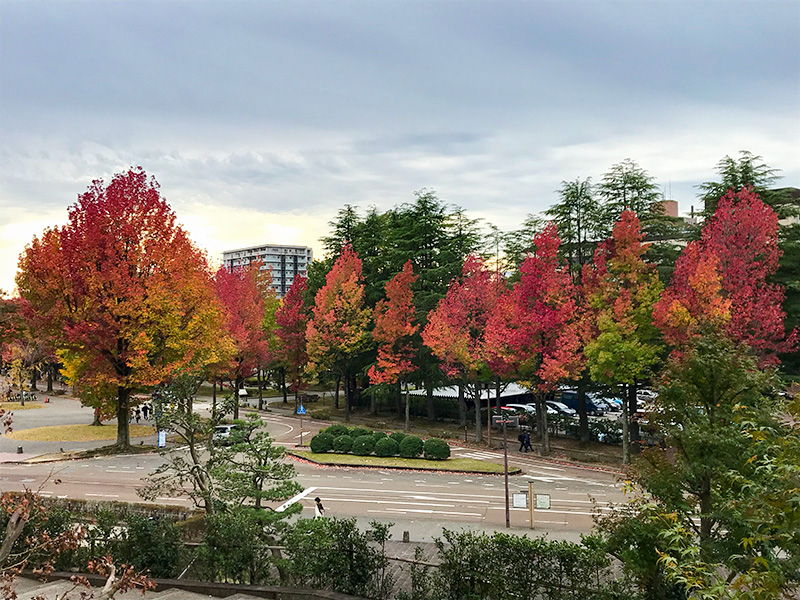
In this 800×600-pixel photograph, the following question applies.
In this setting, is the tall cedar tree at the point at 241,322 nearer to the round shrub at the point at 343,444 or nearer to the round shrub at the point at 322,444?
the round shrub at the point at 322,444

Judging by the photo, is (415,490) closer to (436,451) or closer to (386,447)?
(436,451)

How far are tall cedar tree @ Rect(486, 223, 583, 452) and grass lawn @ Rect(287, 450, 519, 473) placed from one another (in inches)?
223

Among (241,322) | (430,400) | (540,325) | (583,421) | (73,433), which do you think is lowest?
(73,433)

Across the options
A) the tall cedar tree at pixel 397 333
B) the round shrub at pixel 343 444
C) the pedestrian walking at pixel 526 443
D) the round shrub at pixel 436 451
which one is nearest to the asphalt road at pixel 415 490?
the pedestrian walking at pixel 526 443

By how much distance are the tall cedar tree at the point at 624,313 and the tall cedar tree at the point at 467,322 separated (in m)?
7.88

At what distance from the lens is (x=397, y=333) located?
46.7 meters

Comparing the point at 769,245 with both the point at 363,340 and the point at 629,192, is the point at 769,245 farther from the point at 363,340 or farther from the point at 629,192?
Answer: the point at 363,340

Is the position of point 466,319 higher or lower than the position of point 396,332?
higher

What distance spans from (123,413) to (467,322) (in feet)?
74.0

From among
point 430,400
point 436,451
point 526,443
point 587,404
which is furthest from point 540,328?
point 587,404

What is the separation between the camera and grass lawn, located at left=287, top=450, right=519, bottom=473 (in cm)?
3381

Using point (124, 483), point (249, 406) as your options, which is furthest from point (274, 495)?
point (249, 406)

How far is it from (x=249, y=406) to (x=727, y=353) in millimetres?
55740

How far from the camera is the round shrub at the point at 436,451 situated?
35.6m
